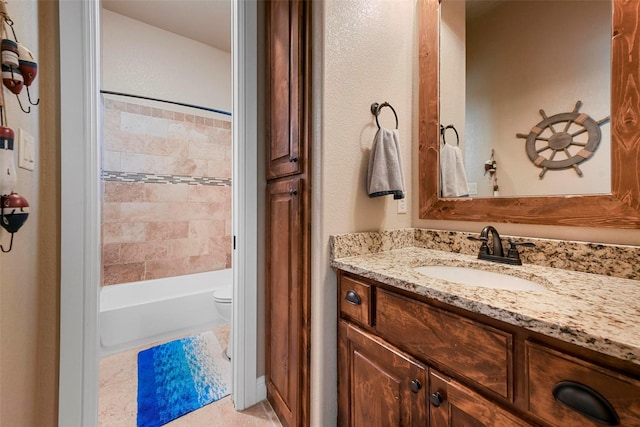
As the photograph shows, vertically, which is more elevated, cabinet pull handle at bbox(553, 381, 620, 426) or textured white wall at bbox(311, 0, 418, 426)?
textured white wall at bbox(311, 0, 418, 426)

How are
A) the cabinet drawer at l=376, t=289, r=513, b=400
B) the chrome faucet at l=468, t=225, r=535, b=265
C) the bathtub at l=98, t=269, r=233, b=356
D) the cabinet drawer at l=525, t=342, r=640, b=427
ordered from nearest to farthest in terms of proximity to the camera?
the cabinet drawer at l=525, t=342, r=640, b=427 < the cabinet drawer at l=376, t=289, r=513, b=400 < the chrome faucet at l=468, t=225, r=535, b=265 < the bathtub at l=98, t=269, r=233, b=356

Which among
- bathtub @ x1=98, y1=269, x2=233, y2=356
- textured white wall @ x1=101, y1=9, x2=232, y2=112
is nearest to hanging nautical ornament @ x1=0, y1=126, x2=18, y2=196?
bathtub @ x1=98, y1=269, x2=233, y2=356

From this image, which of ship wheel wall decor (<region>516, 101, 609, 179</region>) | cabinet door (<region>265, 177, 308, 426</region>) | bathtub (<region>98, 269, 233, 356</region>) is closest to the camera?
ship wheel wall decor (<region>516, 101, 609, 179</region>)

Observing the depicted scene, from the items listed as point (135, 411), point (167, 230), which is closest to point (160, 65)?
point (167, 230)

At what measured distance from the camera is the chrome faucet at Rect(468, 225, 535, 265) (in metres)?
1.01

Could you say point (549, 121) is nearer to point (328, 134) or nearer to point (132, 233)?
point (328, 134)

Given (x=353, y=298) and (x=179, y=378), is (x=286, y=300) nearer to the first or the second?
(x=353, y=298)

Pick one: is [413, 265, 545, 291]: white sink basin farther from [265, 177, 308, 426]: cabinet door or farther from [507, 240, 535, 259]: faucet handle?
[265, 177, 308, 426]: cabinet door

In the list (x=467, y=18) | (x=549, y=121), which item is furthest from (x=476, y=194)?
(x=467, y=18)

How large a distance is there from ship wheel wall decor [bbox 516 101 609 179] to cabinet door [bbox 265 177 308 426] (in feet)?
3.21

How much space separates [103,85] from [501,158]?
3.15 m

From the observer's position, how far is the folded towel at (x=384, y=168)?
1102 mm

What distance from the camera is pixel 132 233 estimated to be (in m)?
2.51

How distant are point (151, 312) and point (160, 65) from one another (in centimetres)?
233
